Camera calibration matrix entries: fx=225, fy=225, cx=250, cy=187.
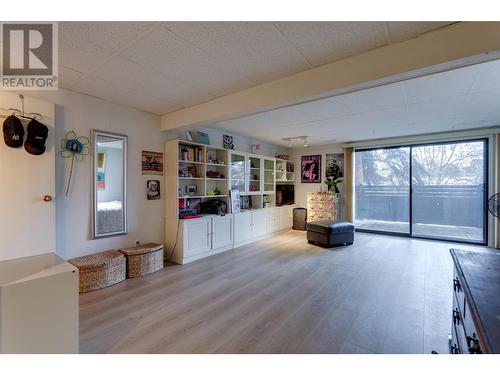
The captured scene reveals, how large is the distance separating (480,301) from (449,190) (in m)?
5.31

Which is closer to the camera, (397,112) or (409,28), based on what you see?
(409,28)

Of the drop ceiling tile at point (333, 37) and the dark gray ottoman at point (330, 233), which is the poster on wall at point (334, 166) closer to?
the dark gray ottoman at point (330, 233)

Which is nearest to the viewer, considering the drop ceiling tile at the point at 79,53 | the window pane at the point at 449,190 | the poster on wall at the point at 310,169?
the drop ceiling tile at the point at 79,53

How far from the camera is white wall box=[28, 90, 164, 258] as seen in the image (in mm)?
2697

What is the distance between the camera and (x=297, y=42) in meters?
1.80

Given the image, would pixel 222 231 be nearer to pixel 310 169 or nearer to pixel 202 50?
pixel 202 50

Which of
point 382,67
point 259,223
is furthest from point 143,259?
point 382,67

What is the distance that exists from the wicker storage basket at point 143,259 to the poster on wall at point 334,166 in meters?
4.73

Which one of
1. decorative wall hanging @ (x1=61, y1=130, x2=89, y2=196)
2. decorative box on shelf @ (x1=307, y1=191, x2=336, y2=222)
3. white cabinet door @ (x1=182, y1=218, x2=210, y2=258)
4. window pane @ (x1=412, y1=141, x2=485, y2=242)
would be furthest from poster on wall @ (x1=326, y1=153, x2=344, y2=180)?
decorative wall hanging @ (x1=61, y1=130, x2=89, y2=196)

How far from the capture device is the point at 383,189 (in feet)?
18.8

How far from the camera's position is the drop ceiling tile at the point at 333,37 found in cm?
160

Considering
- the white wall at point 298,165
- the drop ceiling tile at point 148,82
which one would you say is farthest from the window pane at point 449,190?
the drop ceiling tile at point 148,82
